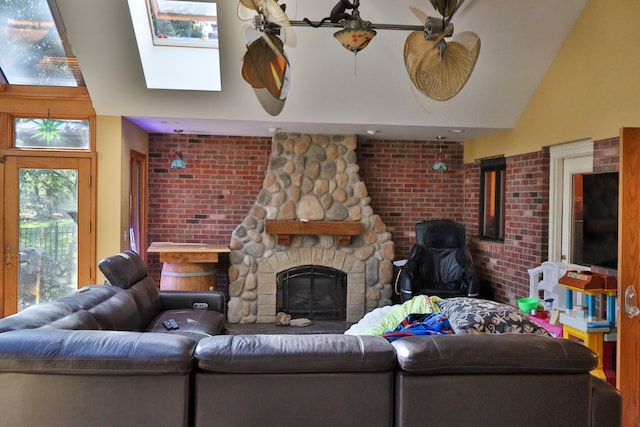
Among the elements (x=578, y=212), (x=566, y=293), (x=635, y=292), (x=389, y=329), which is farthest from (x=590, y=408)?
(x=578, y=212)

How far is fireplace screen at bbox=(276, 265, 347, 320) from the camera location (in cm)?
582

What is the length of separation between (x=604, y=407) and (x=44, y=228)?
481 cm

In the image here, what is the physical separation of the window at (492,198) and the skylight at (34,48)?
4.51m

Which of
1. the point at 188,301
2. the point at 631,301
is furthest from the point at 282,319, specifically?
the point at 631,301

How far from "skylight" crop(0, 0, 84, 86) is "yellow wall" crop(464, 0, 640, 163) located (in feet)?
14.2

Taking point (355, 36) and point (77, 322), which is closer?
point (355, 36)

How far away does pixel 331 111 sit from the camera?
489 cm

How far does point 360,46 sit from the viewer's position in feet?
7.38

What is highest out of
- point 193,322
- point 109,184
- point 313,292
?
point 109,184

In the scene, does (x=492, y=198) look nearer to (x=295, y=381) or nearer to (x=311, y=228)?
(x=311, y=228)

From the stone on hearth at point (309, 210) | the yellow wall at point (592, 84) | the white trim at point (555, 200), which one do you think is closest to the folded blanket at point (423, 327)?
the yellow wall at point (592, 84)

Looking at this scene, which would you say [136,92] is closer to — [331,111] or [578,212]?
[331,111]

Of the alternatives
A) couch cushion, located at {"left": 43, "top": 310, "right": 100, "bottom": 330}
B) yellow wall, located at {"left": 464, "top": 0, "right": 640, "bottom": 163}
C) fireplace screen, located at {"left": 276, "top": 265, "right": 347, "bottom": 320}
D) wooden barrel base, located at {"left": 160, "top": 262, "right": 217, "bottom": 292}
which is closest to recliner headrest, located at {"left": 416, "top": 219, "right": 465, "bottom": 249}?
fireplace screen, located at {"left": 276, "top": 265, "right": 347, "bottom": 320}

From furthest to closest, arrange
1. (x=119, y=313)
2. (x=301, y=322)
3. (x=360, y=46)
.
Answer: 1. (x=301, y=322)
2. (x=119, y=313)
3. (x=360, y=46)
